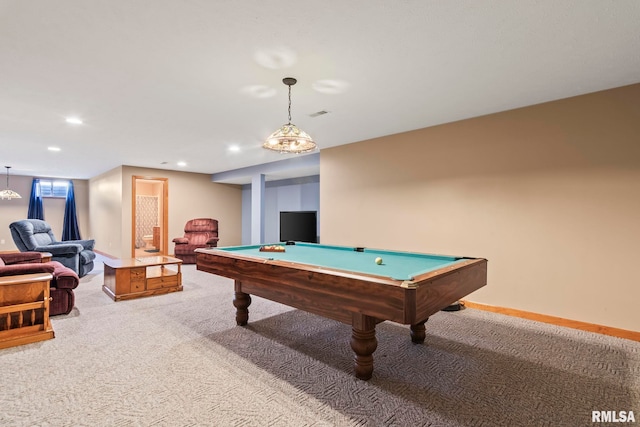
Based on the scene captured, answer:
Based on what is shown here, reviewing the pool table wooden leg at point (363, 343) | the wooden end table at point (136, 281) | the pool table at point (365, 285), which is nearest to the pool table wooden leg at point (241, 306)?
the pool table at point (365, 285)

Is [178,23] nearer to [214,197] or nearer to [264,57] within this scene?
[264,57]

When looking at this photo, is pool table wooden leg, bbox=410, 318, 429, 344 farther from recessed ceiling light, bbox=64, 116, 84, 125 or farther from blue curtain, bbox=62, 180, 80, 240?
blue curtain, bbox=62, 180, 80, 240

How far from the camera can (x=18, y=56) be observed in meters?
2.22

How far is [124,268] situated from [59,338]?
1307 mm

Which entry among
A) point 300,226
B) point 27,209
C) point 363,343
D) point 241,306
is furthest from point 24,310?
point 27,209

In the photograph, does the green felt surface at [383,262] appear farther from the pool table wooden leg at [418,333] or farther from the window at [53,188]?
the window at [53,188]

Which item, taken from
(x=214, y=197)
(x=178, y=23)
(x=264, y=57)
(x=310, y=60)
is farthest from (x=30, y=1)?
(x=214, y=197)

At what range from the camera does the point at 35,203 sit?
9.18 metres

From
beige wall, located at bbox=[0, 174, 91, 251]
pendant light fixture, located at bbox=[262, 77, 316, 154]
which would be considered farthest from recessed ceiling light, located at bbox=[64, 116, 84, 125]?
beige wall, located at bbox=[0, 174, 91, 251]

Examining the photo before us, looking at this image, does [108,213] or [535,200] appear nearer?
[535,200]

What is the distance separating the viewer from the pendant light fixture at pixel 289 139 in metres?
2.68

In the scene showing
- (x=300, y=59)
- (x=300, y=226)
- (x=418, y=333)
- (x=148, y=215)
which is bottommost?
(x=418, y=333)

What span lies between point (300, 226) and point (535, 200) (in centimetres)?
426

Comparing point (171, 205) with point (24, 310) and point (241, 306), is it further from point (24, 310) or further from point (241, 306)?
point (241, 306)
